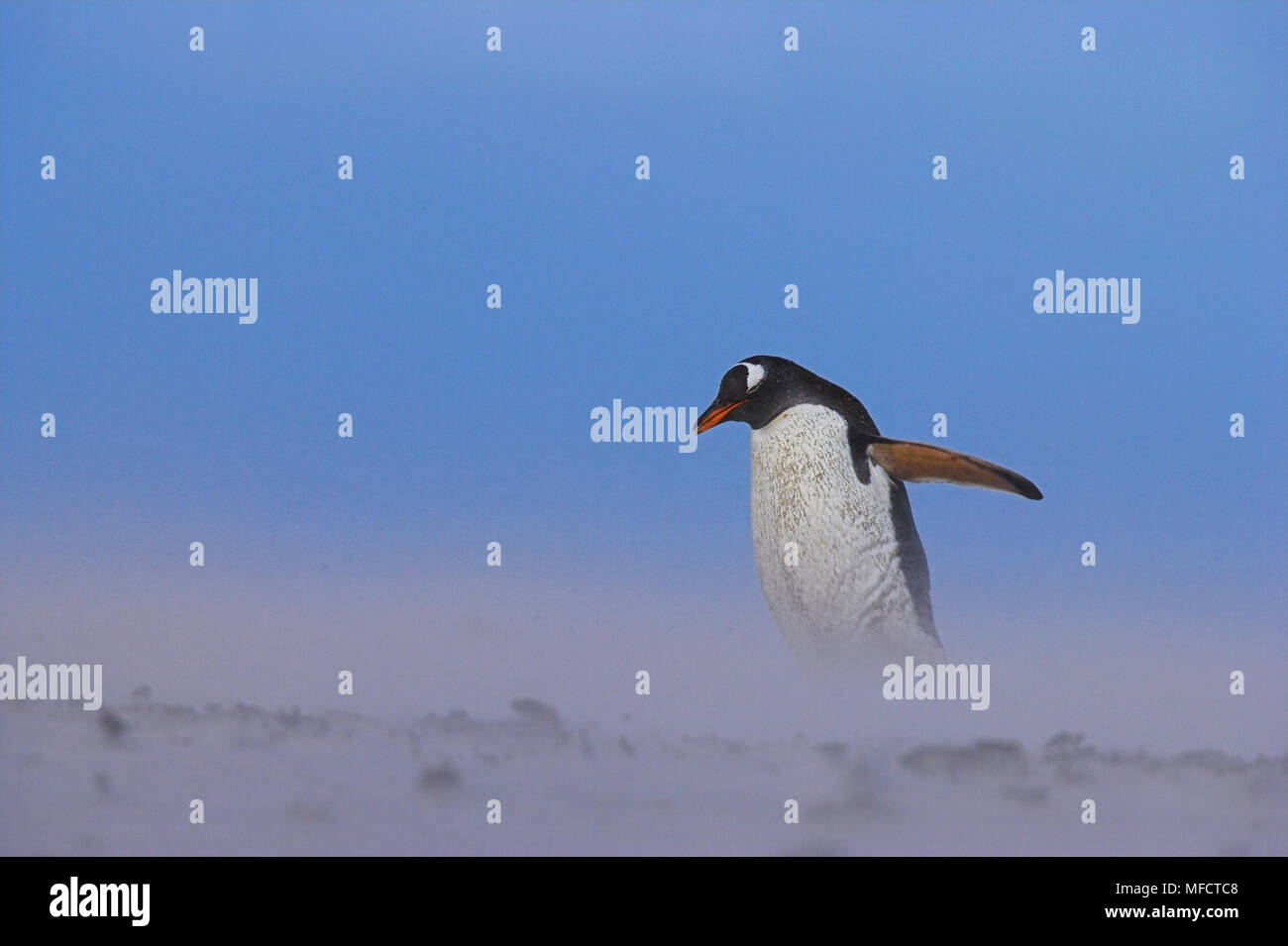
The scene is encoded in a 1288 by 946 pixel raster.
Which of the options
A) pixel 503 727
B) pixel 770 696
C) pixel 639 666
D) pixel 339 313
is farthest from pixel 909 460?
pixel 339 313

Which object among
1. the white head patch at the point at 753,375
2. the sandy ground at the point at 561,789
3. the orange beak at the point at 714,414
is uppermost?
the white head patch at the point at 753,375

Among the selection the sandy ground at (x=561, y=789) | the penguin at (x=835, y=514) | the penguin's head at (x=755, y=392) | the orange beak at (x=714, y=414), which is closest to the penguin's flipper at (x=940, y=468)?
the penguin at (x=835, y=514)

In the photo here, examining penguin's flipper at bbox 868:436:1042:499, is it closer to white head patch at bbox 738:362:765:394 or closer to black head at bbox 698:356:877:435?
black head at bbox 698:356:877:435

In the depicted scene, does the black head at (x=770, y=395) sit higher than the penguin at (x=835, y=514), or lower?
higher

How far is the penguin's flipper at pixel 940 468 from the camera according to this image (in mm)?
2480

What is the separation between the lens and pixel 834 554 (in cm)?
250

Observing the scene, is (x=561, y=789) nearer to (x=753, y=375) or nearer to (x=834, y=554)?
(x=834, y=554)

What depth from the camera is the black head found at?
2.53 m

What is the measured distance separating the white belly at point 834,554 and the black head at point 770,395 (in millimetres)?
42

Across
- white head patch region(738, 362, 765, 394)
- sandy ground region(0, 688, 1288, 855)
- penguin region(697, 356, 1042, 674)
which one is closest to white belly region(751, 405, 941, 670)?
penguin region(697, 356, 1042, 674)

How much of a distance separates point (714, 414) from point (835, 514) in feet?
1.28

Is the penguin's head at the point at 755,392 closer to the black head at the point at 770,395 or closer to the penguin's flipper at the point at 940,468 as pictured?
the black head at the point at 770,395

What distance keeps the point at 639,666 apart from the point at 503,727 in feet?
1.22

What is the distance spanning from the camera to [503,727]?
2514mm
